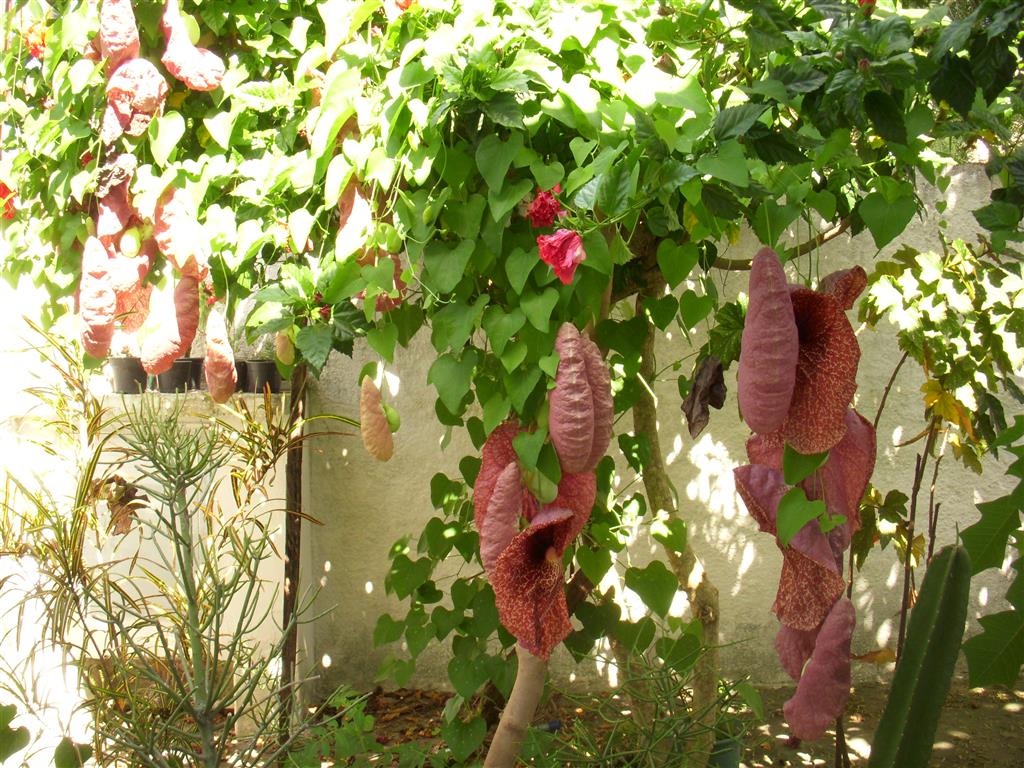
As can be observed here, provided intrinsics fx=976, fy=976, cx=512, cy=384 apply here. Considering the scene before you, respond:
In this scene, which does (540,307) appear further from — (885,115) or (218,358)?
(218,358)

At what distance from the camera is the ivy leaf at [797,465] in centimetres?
133

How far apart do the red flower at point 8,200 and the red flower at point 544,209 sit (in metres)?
1.55

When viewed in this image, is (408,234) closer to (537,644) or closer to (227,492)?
(537,644)

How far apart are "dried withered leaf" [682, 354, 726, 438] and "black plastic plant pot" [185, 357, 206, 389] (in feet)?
5.82

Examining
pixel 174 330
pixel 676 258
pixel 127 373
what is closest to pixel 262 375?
pixel 127 373

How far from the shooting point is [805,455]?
4.37 feet

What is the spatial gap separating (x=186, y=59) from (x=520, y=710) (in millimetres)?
1505

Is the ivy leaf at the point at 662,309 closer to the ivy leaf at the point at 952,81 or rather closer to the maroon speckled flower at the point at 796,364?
the maroon speckled flower at the point at 796,364

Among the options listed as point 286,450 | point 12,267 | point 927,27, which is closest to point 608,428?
point 927,27

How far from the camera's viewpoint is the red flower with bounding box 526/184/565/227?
5.36 ft

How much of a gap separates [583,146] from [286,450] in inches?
61.3

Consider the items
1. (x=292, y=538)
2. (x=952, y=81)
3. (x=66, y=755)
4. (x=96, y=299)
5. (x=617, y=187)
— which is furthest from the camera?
(x=292, y=538)

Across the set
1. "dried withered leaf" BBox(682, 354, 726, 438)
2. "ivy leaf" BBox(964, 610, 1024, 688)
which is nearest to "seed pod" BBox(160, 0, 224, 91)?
"dried withered leaf" BBox(682, 354, 726, 438)

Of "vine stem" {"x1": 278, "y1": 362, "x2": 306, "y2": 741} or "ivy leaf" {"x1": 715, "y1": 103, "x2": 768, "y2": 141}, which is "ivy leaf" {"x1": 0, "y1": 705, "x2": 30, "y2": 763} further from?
"ivy leaf" {"x1": 715, "y1": 103, "x2": 768, "y2": 141}
